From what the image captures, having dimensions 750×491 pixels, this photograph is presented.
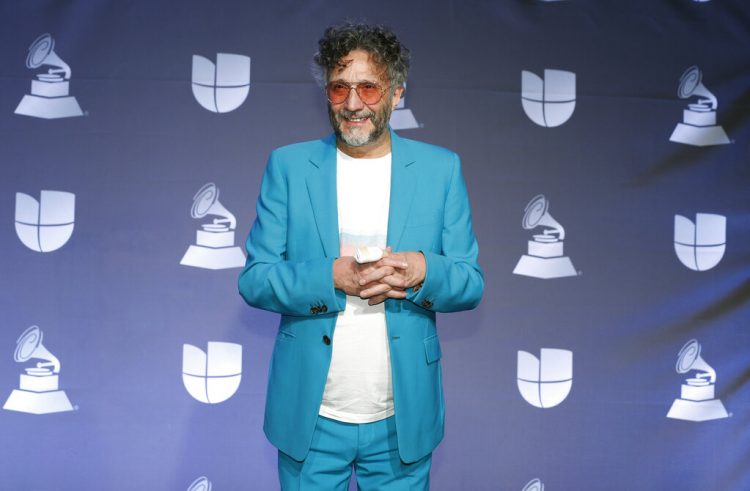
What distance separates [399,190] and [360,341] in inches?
15.5

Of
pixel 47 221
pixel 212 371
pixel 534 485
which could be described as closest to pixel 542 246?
pixel 534 485

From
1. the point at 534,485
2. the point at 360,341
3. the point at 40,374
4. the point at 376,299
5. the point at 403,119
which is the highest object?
the point at 403,119

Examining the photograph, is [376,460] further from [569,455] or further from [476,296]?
[569,455]

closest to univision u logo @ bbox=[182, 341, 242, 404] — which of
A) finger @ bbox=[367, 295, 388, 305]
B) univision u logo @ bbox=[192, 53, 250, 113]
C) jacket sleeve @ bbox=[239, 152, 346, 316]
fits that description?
univision u logo @ bbox=[192, 53, 250, 113]

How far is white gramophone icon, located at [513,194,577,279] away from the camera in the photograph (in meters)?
3.17

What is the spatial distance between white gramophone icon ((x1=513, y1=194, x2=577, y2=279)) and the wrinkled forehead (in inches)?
59.2

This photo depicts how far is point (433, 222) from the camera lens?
186 cm

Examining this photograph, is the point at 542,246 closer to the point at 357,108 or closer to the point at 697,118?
the point at 697,118

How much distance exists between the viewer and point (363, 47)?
6.06 ft

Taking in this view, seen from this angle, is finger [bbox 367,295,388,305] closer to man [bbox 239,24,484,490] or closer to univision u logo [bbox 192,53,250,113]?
man [bbox 239,24,484,490]

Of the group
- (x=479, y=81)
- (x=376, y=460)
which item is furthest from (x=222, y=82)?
(x=376, y=460)

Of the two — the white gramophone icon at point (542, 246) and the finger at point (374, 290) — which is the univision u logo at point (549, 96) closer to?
the white gramophone icon at point (542, 246)

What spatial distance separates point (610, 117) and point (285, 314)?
1992mm

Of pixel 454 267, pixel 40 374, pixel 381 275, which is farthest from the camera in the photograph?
pixel 40 374
